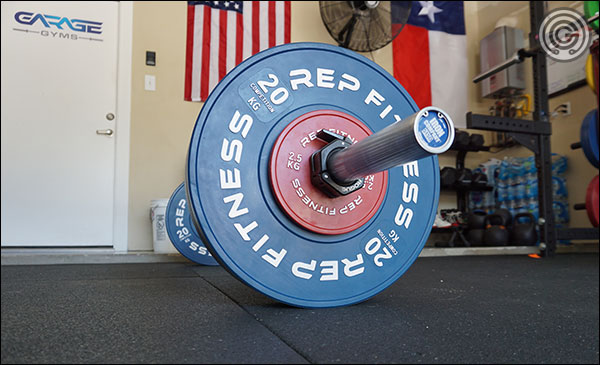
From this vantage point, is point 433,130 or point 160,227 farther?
point 160,227

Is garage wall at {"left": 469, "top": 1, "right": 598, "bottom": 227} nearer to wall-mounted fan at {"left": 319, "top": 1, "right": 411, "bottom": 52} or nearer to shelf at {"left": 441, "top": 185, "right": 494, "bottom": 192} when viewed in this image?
shelf at {"left": 441, "top": 185, "right": 494, "bottom": 192}

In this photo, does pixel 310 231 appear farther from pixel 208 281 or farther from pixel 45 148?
pixel 45 148

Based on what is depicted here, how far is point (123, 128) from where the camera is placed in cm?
252

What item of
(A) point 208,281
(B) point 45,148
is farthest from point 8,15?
(A) point 208,281

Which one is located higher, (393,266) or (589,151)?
(589,151)

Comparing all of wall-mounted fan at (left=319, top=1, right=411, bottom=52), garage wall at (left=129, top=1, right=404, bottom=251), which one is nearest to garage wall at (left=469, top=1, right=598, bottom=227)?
wall-mounted fan at (left=319, top=1, right=411, bottom=52)

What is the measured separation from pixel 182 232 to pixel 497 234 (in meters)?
2.05

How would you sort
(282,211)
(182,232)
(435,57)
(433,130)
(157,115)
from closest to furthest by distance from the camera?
(433,130)
(282,211)
(182,232)
(157,115)
(435,57)

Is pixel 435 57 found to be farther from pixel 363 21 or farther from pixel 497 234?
pixel 497 234

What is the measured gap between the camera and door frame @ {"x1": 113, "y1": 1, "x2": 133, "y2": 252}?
2.44 metres

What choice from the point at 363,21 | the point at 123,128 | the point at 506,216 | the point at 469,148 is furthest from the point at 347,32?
the point at 506,216

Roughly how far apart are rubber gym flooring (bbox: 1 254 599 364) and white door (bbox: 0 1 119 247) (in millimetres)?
1422

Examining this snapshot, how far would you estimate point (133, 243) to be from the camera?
242 cm

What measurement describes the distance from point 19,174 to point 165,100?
3.06 ft
